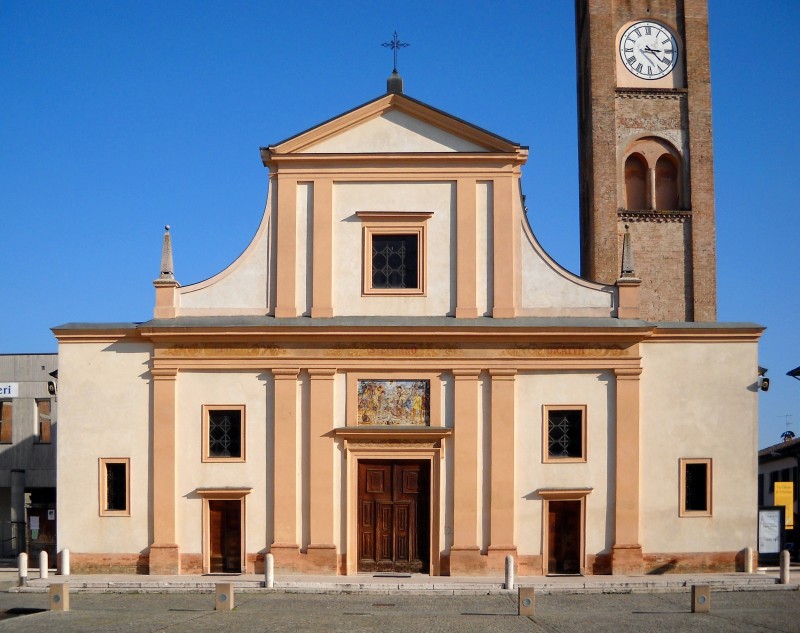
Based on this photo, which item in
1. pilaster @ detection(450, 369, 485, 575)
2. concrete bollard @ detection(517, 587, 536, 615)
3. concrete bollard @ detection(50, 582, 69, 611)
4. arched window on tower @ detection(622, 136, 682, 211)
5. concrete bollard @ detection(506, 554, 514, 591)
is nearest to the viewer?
concrete bollard @ detection(517, 587, 536, 615)

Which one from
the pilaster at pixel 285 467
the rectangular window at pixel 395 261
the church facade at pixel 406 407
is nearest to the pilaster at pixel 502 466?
the church facade at pixel 406 407

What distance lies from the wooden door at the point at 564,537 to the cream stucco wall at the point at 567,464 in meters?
0.28

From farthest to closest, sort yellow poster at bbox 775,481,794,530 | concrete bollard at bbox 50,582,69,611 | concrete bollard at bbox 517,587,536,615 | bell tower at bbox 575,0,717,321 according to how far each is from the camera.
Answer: bell tower at bbox 575,0,717,321
yellow poster at bbox 775,481,794,530
concrete bollard at bbox 50,582,69,611
concrete bollard at bbox 517,587,536,615

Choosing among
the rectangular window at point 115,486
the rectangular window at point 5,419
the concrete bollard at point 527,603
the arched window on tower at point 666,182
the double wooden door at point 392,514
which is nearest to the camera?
the concrete bollard at point 527,603

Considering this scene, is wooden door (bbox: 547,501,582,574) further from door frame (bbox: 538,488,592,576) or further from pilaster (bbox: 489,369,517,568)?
pilaster (bbox: 489,369,517,568)

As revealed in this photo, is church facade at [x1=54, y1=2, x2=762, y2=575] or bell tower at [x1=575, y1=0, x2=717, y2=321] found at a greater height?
bell tower at [x1=575, y1=0, x2=717, y2=321]

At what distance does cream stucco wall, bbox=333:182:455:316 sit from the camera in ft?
86.3

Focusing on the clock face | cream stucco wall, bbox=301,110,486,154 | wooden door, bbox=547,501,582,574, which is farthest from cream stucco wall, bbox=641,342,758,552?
the clock face

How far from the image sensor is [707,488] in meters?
25.9

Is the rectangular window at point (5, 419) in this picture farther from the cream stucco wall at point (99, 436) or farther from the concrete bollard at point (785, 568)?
the concrete bollard at point (785, 568)

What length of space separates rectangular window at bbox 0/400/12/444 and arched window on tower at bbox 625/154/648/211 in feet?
72.3

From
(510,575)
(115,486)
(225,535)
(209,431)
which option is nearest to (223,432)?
(209,431)

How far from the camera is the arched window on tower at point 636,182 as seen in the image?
34469 mm

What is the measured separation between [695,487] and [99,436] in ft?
48.0
